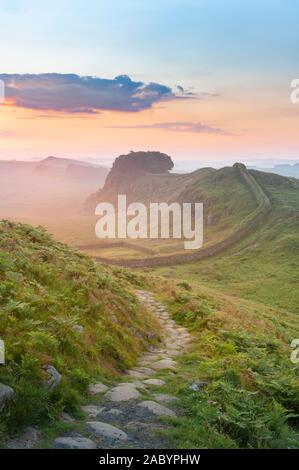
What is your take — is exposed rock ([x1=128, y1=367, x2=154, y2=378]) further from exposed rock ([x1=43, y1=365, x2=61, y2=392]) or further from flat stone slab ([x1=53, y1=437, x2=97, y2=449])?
flat stone slab ([x1=53, y1=437, x2=97, y2=449])

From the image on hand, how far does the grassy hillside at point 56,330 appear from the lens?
23.7 ft

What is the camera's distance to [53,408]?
7.21 m

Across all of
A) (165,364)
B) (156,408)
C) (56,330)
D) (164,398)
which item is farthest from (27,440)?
(165,364)

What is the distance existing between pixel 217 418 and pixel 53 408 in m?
2.90

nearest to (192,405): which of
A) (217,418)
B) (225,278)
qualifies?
(217,418)

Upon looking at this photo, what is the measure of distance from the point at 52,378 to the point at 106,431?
133 centimetres

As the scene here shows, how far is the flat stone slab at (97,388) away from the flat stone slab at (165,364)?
8.45ft

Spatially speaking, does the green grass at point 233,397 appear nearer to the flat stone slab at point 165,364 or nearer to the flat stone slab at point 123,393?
the flat stone slab at point 165,364

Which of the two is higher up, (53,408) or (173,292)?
(53,408)

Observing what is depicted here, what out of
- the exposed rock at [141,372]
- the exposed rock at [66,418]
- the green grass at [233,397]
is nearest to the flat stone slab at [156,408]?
the green grass at [233,397]

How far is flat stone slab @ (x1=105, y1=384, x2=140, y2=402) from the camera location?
8.65 m

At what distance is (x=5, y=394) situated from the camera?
6.73m
